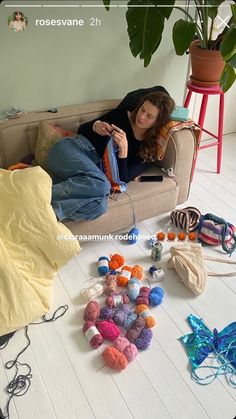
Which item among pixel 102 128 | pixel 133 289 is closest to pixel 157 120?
pixel 102 128

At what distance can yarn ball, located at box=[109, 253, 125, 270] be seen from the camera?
188cm

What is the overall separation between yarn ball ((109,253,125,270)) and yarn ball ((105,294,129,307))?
19 cm

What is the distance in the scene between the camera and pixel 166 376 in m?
1.44

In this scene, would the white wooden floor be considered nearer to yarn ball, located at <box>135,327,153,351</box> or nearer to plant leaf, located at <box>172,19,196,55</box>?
yarn ball, located at <box>135,327,153,351</box>


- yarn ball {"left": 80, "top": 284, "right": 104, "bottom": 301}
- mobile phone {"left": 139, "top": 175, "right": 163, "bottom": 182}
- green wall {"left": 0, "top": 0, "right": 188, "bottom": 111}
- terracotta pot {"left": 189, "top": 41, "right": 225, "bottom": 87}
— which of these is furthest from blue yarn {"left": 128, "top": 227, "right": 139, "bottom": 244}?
terracotta pot {"left": 189, "top": 41, "right": 225, "bottom": 87}

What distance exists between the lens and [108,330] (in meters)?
1.56

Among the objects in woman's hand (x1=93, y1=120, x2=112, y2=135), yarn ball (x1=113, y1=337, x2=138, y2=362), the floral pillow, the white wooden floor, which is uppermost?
woman's hand (x1=93, y1=120, x2=112, y2=135)

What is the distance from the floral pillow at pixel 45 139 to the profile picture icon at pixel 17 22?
486 millimetres

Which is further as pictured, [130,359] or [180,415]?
[130,359]

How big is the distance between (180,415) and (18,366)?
0.67m

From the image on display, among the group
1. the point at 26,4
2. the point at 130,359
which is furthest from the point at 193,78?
the point at 130,359

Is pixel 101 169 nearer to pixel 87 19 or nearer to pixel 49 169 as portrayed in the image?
pixel 49 169

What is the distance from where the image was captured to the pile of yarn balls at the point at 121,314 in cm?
149

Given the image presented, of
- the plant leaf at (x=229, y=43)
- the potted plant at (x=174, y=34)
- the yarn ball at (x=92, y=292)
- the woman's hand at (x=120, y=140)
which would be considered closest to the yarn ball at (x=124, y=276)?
the yarn ball at (x=92, y=292)
